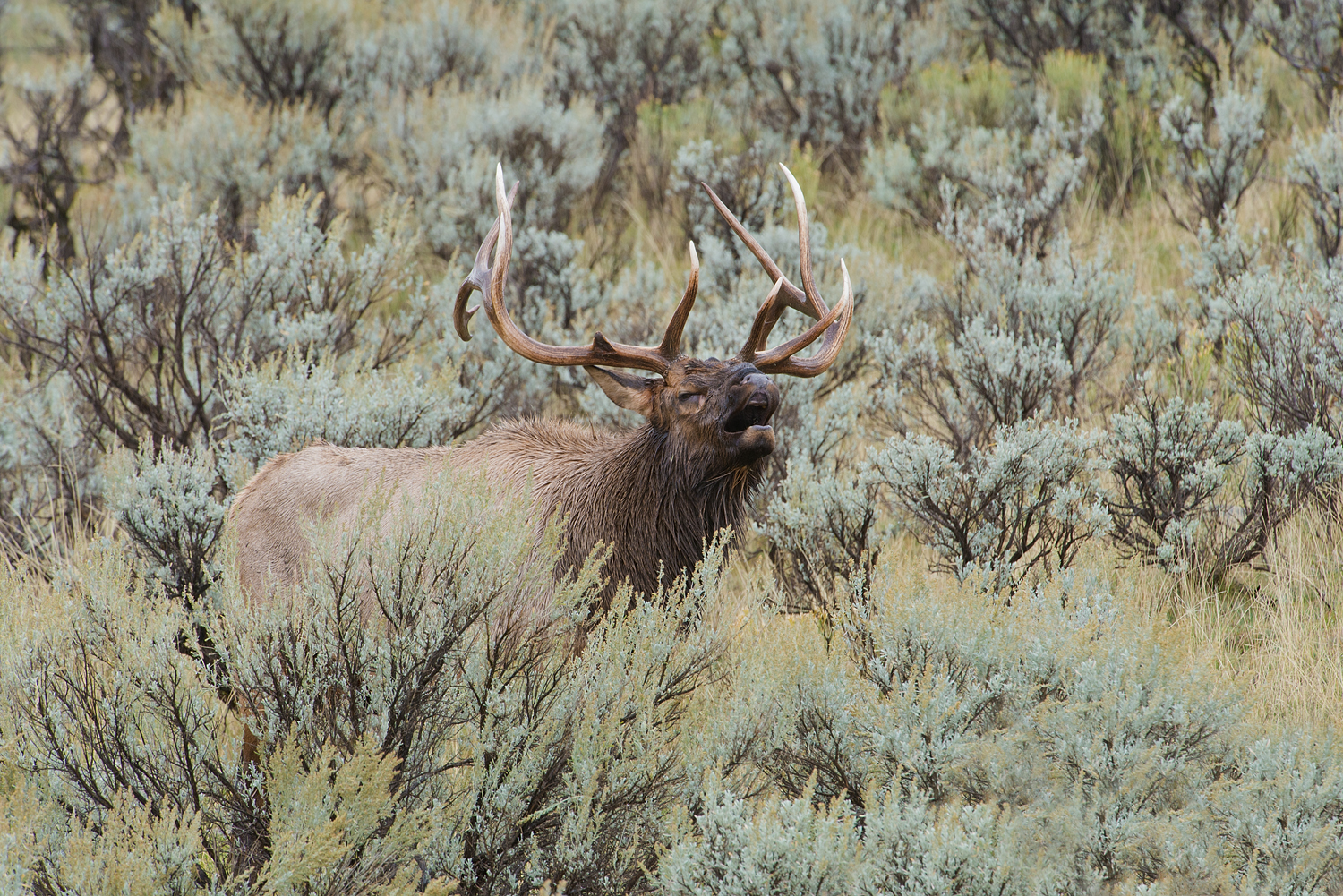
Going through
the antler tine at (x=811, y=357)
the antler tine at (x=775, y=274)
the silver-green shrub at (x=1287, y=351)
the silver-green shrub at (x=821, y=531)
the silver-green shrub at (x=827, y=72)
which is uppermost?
A: the silver-green shrub at (x=827, y=72)

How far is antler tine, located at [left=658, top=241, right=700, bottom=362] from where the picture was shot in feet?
13.2

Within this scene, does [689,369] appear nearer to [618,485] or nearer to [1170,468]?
[618,485]

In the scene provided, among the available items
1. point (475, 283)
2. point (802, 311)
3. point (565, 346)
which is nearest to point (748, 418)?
point (565, 346)

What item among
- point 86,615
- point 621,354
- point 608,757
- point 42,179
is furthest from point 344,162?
point 608,757

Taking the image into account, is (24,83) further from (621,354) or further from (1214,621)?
(1214,621)

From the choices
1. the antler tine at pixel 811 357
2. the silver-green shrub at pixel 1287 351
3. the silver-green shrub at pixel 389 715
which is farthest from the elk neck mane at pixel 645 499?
the silver-green shrub at pixel 1287 351

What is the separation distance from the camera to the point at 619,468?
430 centimetres

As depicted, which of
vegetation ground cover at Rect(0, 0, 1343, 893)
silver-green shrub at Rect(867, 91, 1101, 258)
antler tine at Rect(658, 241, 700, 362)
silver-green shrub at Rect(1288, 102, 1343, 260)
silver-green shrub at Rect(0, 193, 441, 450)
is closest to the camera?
vegetation ground cover at Rect(0, 0, 1343, 893)

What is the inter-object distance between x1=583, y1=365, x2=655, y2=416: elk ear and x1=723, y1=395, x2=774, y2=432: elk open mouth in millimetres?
370

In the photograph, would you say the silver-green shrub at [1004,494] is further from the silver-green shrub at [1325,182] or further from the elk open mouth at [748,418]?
the silver-green shrub at [1325,182]

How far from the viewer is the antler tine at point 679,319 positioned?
401 cm

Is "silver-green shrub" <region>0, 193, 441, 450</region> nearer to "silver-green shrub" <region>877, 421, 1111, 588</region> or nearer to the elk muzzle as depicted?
the elk muzzle

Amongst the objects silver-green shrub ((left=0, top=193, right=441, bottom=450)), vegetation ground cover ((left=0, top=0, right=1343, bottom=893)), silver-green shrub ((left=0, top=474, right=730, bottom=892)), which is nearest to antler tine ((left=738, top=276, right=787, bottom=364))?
vegetation ground cover ((left=0, top=0, right=1343, bottom=893))

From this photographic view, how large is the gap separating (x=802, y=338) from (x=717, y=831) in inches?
81.0
